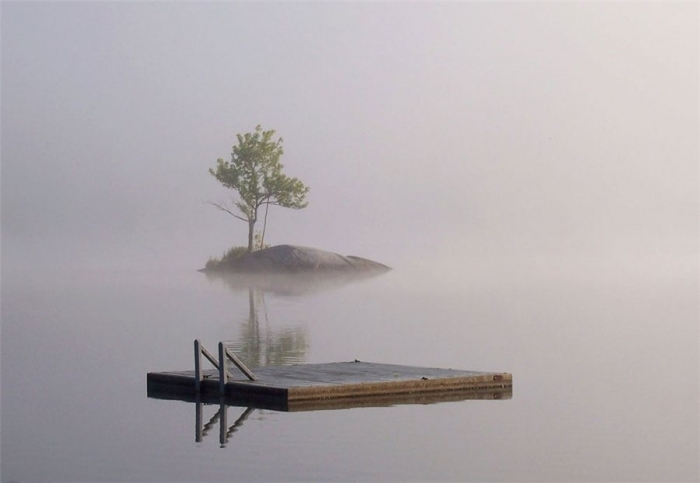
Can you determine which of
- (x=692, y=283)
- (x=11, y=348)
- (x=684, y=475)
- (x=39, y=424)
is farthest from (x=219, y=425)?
(x=692, y=283)

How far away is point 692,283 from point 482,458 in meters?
59.3

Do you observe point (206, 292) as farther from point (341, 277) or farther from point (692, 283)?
point (692, 283)

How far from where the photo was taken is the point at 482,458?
16.5m

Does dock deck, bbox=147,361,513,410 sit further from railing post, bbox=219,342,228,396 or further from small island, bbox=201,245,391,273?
small island, bbox=201,245,391,273

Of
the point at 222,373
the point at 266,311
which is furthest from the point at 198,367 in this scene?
the point at 266,311

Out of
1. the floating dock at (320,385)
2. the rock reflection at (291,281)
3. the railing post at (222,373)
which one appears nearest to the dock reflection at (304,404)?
the floating dock at (320,385)

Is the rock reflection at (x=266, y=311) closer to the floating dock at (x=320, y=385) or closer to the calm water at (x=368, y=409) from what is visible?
the calm water at (x=368, y=409)

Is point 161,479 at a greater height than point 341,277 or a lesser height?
lesser

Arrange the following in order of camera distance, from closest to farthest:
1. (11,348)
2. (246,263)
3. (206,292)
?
(11,348) < (206,292) < (246,263)

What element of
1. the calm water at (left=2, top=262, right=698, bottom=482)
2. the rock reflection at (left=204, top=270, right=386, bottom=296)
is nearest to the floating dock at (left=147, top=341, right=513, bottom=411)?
the calm water at (left=2, top=262, right=698, bottom=482)

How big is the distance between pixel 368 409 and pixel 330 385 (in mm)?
684

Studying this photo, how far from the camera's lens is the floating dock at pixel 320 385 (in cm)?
1944

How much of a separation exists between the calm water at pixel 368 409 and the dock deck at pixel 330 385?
383 millimetres

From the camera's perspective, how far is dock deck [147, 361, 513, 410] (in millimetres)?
19422
